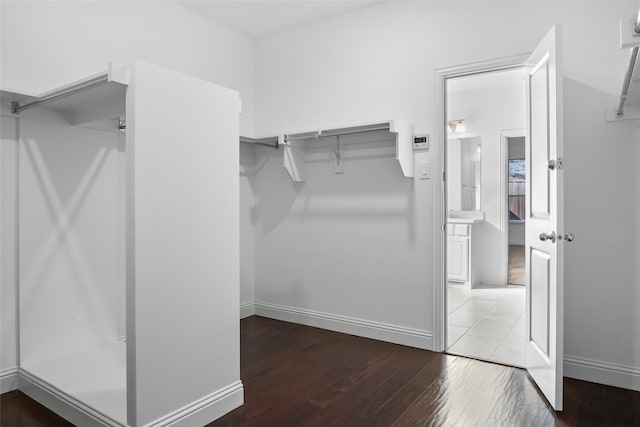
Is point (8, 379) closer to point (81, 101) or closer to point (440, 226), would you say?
point (81, 101)

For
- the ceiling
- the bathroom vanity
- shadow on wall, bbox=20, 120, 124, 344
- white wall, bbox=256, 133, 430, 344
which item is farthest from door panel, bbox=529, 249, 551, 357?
the bathroom vanity

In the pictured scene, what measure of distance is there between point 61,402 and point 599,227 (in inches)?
123

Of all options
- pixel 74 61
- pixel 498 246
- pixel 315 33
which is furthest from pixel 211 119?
pixel 498 246

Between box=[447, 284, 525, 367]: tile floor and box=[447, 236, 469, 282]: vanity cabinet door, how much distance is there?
0.16 metres

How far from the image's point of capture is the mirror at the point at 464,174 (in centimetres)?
597

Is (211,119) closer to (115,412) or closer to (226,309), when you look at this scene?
(226,309)

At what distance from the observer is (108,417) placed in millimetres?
1855

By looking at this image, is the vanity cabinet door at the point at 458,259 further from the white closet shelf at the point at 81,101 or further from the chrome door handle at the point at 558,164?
the white closet shelf at the point at 81,101

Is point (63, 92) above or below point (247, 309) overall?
above

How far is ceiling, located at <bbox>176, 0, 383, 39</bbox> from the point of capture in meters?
3.33

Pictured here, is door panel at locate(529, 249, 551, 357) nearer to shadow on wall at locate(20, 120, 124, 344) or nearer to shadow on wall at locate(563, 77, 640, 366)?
shadow on wall at locate(563, 77, 640, 366)

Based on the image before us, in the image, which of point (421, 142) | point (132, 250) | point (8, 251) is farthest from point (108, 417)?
point (421, 142)

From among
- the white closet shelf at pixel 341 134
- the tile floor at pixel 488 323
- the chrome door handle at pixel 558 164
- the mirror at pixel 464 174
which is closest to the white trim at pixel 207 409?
the tile floor at pixel 488 323

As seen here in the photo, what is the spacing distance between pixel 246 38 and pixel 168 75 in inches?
92.0
